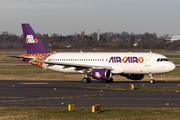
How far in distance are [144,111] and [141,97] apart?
300 inches

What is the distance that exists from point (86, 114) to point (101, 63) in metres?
25.5

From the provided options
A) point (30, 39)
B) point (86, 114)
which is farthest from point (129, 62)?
point (86, 114)

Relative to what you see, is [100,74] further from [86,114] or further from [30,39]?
[86,114]

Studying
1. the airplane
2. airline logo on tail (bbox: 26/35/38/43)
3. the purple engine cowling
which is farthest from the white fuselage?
airline logo on tail (bbox: 26/35/38/43)

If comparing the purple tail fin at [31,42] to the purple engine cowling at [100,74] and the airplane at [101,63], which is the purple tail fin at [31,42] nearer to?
the airplane at [101,63]

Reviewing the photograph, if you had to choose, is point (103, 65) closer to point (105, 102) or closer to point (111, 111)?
point (105, 102)

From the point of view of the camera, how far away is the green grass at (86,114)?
18672mm

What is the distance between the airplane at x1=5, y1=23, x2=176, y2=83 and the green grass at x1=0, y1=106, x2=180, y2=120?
20177 mm

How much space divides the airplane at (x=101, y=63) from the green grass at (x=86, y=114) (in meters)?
20.2

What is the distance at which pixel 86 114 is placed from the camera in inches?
774

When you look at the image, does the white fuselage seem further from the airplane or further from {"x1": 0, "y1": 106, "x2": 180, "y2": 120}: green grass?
{"x1": 0, "y1": 106, "x2": 180, "y2": 120}: green grass

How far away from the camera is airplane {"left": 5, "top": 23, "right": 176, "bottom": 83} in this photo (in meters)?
42.7

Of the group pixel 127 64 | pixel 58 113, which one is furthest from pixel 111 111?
pixel 127 64

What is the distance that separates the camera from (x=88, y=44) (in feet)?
608
